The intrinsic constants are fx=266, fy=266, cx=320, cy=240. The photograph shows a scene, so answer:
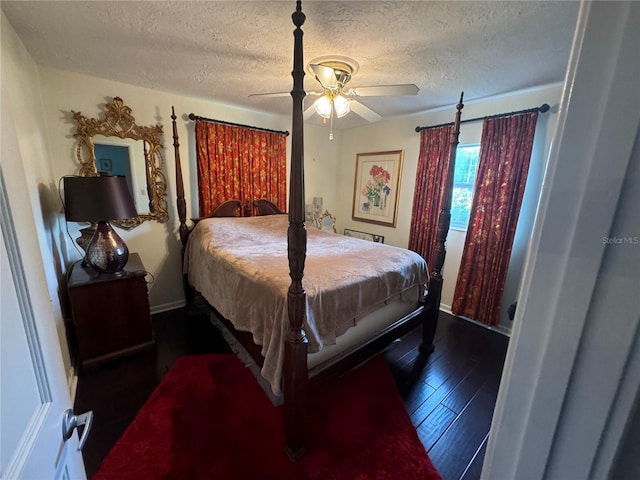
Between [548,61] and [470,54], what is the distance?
1.92 ft

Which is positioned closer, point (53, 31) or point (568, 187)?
point (568, 187)

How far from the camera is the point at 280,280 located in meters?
1.65

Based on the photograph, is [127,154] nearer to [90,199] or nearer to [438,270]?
[90,199]

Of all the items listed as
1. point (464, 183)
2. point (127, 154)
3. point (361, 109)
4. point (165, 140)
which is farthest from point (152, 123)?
point (464, 183)

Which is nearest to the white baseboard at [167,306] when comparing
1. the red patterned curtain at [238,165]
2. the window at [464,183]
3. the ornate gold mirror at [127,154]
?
the ornate gold mirror at [127,154]

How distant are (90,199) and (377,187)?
10.4 feet

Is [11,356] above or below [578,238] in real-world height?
below

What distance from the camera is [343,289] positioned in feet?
5.59

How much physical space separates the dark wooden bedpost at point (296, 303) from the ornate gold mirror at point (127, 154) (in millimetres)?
2216

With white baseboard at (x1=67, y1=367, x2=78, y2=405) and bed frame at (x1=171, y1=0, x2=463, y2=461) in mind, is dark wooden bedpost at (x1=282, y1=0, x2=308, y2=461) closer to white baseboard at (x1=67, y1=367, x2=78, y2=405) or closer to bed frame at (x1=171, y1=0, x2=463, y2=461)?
bed frame at (x1=171, y1=0, x2=463, y2=461)

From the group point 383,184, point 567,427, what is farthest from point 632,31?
point 383,184

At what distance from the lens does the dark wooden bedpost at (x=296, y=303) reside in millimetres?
1206

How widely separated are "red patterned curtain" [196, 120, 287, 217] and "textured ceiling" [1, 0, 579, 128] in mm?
660

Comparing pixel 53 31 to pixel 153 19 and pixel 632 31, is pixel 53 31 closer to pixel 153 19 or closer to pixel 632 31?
pixel 153 19
